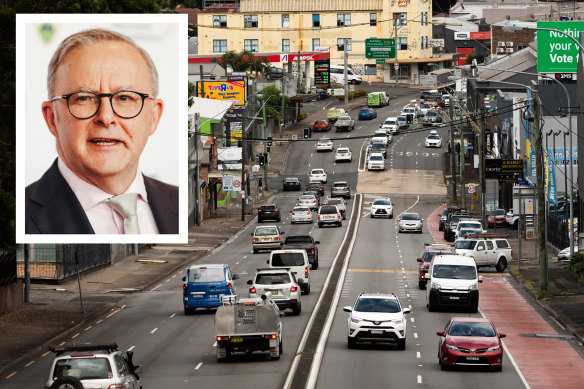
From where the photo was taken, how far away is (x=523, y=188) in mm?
67875

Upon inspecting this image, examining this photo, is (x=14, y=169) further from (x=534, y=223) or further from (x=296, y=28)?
(x=296, y=28)

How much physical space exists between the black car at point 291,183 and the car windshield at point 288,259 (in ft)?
204

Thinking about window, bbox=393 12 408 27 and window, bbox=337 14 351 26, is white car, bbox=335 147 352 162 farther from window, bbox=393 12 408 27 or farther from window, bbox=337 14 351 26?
window, bbox=393 12 408 27

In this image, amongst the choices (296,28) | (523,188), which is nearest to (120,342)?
(523,188)

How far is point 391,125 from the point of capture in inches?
5512

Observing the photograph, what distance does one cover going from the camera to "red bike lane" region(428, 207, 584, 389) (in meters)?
30.7

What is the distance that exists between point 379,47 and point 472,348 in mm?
144802

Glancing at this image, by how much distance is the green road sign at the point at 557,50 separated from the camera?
91.6m

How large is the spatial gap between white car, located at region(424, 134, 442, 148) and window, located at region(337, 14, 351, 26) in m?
54.7

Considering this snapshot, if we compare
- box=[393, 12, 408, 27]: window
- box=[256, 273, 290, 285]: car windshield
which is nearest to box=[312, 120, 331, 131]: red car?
box=[393, 12, 408, 27]: window

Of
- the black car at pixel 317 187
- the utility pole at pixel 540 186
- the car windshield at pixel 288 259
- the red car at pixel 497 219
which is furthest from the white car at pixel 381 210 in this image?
the car windshield at pixel 288 259

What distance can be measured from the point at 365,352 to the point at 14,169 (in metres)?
12.2

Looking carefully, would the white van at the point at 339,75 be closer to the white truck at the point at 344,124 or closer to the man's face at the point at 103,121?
the white truck at the point at 344,124

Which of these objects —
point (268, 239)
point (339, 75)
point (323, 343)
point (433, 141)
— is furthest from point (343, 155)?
point (323, 343)
